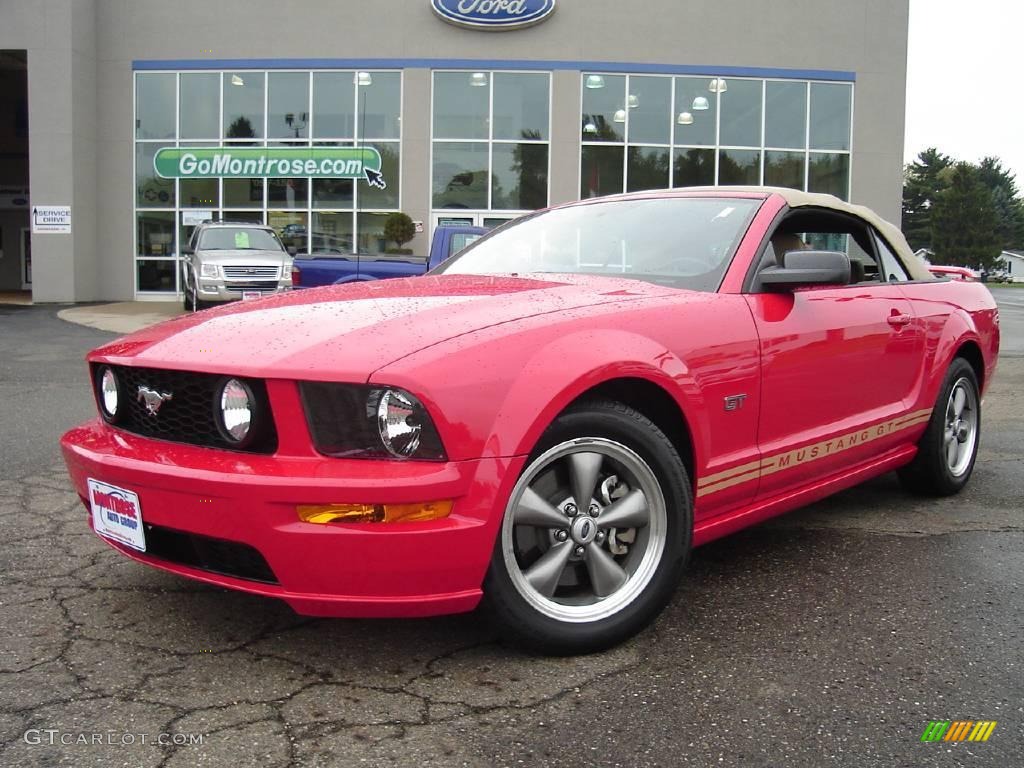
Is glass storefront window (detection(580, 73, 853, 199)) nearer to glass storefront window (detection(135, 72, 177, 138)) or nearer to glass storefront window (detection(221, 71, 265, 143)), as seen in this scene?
glass storefront window (detection(221, 71, 265, 143))

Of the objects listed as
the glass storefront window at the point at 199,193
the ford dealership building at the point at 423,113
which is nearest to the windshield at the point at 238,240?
the ford dealership building at the point at 423,113

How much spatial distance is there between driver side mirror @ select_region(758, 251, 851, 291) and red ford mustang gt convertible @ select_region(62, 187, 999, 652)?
1 cm

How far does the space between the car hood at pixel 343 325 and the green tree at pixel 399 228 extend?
17.9 meters

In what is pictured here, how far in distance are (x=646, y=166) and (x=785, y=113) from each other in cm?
361

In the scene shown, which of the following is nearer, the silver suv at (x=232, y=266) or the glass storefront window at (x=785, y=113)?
the silver suv at (x=232, y=266)

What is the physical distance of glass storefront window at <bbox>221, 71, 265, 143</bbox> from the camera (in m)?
22.1

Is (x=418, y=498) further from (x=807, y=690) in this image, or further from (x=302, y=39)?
(x=302, y=39)

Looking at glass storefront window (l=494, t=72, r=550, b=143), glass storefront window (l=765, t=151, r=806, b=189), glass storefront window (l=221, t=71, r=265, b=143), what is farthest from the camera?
glass storefront window (l=765, t=151, r=806, b=189)

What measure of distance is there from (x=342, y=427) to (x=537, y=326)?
0.63 m

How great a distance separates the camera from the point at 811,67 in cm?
2222

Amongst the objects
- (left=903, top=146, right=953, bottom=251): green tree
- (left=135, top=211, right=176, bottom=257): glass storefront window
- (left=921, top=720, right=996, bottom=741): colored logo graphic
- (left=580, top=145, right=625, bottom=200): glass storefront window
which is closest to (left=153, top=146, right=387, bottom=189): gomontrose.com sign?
(left=135, top=211, right=176, bottom=257): glass storefront window

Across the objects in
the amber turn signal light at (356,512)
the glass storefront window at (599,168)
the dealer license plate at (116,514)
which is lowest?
the dealer license plate at (116,514)

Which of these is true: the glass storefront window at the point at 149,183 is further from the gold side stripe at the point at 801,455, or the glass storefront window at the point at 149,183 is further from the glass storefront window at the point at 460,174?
the gold side stripe at the point at 801,455

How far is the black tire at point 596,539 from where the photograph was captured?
2525 millimetres
